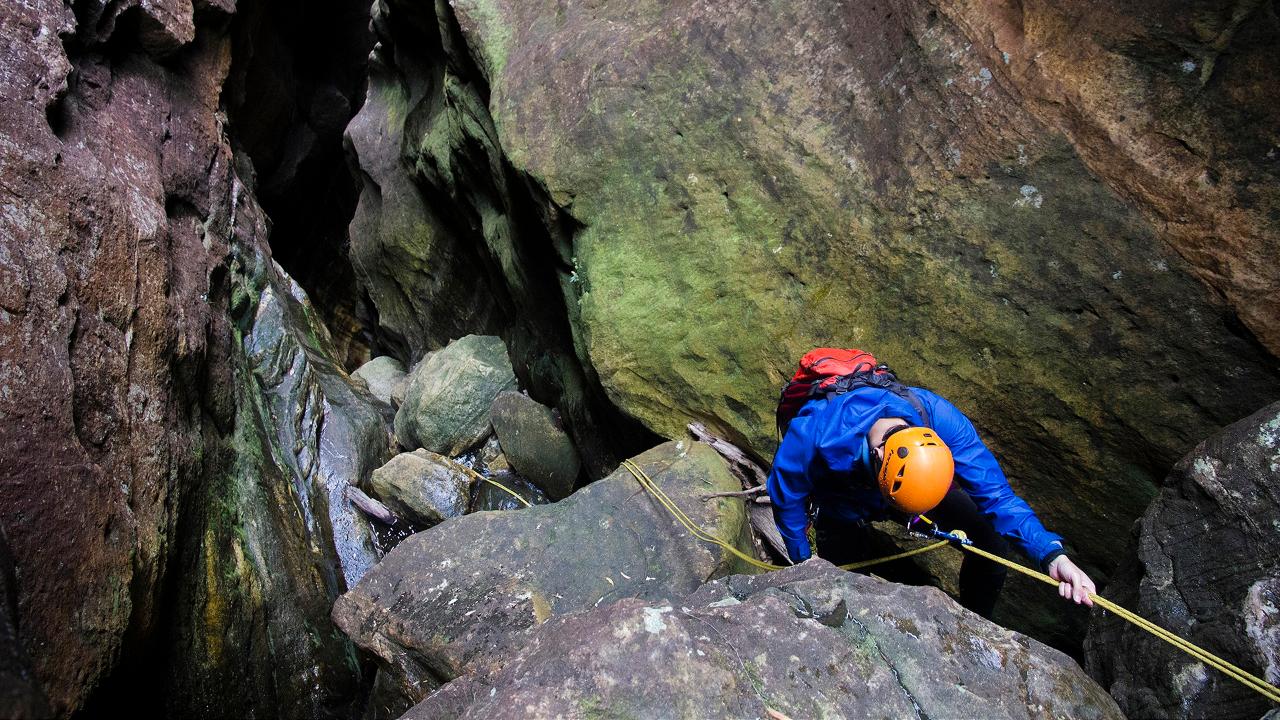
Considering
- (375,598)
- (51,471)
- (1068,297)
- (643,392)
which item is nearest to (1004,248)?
(1068,297)

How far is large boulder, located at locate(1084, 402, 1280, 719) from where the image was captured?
2369mm

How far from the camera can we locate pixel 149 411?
3.86 metres

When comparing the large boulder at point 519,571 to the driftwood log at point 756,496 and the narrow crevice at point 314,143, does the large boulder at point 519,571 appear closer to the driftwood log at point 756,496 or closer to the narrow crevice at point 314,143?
the driftwood log at point 756,496

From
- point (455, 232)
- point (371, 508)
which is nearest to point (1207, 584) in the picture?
point (371, 508)

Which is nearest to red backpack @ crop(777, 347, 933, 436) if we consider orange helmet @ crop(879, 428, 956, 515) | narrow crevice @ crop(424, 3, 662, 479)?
orange helmet @ crop(879, 428, 956, 515)

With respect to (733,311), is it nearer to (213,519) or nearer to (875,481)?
(875,481)

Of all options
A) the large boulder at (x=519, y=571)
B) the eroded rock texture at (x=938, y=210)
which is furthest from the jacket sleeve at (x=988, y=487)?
the large boulder at (x=519, y=571)

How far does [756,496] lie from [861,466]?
5.20ft

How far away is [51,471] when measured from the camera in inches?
118

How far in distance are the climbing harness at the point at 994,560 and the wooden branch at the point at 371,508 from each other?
110 inches

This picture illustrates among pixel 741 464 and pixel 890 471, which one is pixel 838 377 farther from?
pixel 741 464

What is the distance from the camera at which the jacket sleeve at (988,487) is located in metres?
2.96

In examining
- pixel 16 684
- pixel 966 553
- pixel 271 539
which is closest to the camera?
pixel 16 684

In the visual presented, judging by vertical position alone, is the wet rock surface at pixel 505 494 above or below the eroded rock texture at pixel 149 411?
below
